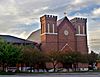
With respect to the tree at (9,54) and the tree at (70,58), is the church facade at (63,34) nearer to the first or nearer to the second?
the tree at (70,58)

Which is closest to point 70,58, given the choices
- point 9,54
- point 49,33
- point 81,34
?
point 49,33

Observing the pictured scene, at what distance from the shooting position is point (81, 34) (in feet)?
273

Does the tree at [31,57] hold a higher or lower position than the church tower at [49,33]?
lower

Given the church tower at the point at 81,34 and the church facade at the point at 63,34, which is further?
the church tower at the point at 81,34

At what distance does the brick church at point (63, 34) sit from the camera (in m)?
77.9

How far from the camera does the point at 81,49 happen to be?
82500 millimetres

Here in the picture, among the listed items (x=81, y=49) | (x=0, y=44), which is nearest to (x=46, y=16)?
(x=81, y=49)

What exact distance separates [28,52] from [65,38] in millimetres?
22346

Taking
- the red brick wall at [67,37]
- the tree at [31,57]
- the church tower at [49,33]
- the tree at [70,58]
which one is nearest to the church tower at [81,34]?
the red brick wall at [67,37]

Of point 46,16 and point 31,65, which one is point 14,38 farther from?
point 31,65

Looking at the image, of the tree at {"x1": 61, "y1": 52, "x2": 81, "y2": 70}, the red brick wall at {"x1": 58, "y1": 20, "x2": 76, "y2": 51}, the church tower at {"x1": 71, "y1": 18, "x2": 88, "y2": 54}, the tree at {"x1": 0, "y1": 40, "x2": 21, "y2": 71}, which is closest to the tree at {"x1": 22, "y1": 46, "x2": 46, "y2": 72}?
the tree at {"x1": 0, "y1": 40, "x2": 21, "y2": 71}

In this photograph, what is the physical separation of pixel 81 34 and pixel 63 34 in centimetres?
572

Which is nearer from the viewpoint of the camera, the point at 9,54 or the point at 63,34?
the point at 9,54

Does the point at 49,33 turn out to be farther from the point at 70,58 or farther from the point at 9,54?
the point at 9,54
